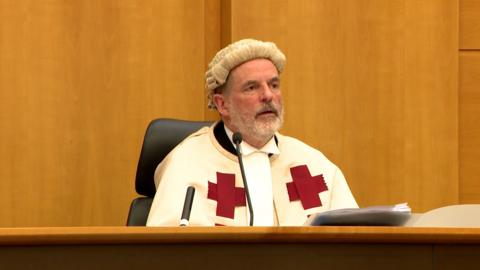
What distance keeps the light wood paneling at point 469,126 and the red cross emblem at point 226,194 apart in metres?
1.83

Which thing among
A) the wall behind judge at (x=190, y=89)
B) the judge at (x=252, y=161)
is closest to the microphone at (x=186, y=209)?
the judge at (x=252, y=161)

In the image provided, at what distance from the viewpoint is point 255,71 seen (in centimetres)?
400

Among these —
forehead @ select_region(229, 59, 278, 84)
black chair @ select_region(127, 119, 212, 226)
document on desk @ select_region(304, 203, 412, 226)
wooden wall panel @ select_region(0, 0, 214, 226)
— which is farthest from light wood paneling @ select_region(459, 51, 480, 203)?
document on desk @ select_region(304, 203, 412, 226)

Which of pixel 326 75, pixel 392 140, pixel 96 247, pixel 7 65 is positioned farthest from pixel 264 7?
pixel 96 247

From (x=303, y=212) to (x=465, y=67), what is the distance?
179cm

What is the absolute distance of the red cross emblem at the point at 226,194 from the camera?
12.6ft

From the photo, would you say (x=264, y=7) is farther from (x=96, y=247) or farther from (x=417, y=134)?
(x=96, y=247)

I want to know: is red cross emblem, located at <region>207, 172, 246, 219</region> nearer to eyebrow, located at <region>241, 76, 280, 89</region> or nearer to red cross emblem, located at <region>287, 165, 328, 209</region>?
red cross emblem, located at <region>287, 165, 328, 209</region>

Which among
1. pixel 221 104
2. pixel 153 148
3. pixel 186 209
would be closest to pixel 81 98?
pixel 221 104

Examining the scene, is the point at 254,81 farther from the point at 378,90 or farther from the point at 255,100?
the point at 378,90

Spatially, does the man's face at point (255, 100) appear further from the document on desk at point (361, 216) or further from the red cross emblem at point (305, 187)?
the document on desk at point (361, 216)

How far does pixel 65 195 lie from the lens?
4.99 meters

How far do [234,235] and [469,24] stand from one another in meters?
3.49

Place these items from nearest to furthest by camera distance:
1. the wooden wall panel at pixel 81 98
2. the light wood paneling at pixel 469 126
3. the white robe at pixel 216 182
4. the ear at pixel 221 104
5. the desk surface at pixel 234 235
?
the desk surface at pixel 234 235 → the white robe at pixel 216 182 → the ear at pixel 221 104 → the wooden wall panel at pixel 81 98 → the light wood paneling at pixel 469 126
